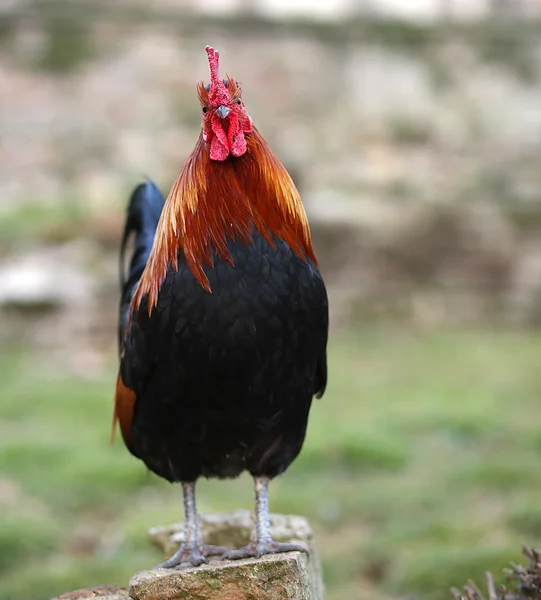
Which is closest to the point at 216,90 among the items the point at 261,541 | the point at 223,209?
the point at 223,209

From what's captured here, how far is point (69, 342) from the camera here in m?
9.29

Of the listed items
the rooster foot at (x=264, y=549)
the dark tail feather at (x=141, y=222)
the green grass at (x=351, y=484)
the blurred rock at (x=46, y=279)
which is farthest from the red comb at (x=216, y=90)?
the blurred rock at (x=46, y=279)

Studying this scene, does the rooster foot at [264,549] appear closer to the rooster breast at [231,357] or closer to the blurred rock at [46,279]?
the rooster breast at [231,357]

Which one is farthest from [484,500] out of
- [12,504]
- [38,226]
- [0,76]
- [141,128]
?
[0,76]

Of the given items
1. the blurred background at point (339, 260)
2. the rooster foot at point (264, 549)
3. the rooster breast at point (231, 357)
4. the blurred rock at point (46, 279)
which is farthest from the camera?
the blurred rock at point (46, 279)

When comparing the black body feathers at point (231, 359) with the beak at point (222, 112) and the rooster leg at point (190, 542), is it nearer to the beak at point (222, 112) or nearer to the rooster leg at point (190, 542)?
the rooster leg at point (190, 542)

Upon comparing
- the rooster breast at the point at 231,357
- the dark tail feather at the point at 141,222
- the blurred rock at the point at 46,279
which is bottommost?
the rooster breast at the point at 231,357

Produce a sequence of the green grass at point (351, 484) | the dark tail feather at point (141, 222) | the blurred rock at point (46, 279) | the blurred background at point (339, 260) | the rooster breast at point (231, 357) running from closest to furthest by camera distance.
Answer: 1. the rooster breast at point (231, 357)
2. the dark tail feather at point (141, 222)
3. the green grass at point (351, 484)
4. the blurred background at point (339, 260)
5. the blurred rock at point (46, 279)

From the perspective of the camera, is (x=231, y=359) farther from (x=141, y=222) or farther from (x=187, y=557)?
(x=141, y=222)

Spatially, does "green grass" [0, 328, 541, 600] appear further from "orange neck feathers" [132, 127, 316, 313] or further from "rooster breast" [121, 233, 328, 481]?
"orange neck feathers" [132, 127, 316, 313]

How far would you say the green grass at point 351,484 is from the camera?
14.1 feet

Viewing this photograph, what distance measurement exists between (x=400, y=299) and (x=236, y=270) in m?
7.88

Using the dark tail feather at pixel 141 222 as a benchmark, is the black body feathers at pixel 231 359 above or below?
below

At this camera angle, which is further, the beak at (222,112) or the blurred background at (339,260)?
the blurred background at (339,260)
